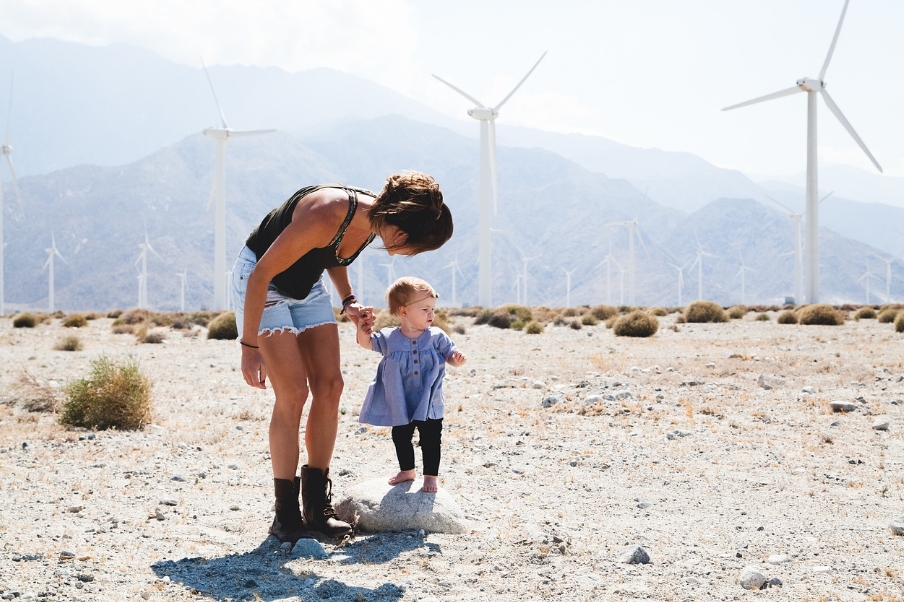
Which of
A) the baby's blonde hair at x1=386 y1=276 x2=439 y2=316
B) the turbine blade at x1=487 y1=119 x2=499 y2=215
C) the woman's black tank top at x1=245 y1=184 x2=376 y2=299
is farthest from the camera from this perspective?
the turbine blade at x1=487 y1=119 x2=499 y2=215

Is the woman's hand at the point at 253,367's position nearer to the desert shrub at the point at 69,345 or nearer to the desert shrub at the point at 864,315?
the desert shrub at the point at 69,345

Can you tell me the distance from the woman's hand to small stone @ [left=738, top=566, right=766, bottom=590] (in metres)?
2.61

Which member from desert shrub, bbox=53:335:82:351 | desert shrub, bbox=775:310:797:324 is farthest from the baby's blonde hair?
desert shrub, bbox=775:310:797:324

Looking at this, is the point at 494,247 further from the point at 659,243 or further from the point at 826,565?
the point at 826,565

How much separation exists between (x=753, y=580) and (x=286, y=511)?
255cm

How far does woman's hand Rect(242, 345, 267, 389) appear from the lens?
14.3 feet

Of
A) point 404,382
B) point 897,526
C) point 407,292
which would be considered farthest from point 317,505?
point 897,526

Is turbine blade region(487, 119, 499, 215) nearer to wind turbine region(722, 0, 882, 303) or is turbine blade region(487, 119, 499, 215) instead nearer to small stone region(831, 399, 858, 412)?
wind turbine region(722, 0, 882, 303)

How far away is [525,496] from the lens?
5.86 m

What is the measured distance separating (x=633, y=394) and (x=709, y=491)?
462 cm

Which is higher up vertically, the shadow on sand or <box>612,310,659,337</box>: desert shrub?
<box>612,310,659,337</box>: desert shrub

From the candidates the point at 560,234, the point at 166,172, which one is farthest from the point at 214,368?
the point at 166,172

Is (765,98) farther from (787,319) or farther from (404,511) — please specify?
(404,511)

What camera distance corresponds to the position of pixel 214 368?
15094 millimetres
